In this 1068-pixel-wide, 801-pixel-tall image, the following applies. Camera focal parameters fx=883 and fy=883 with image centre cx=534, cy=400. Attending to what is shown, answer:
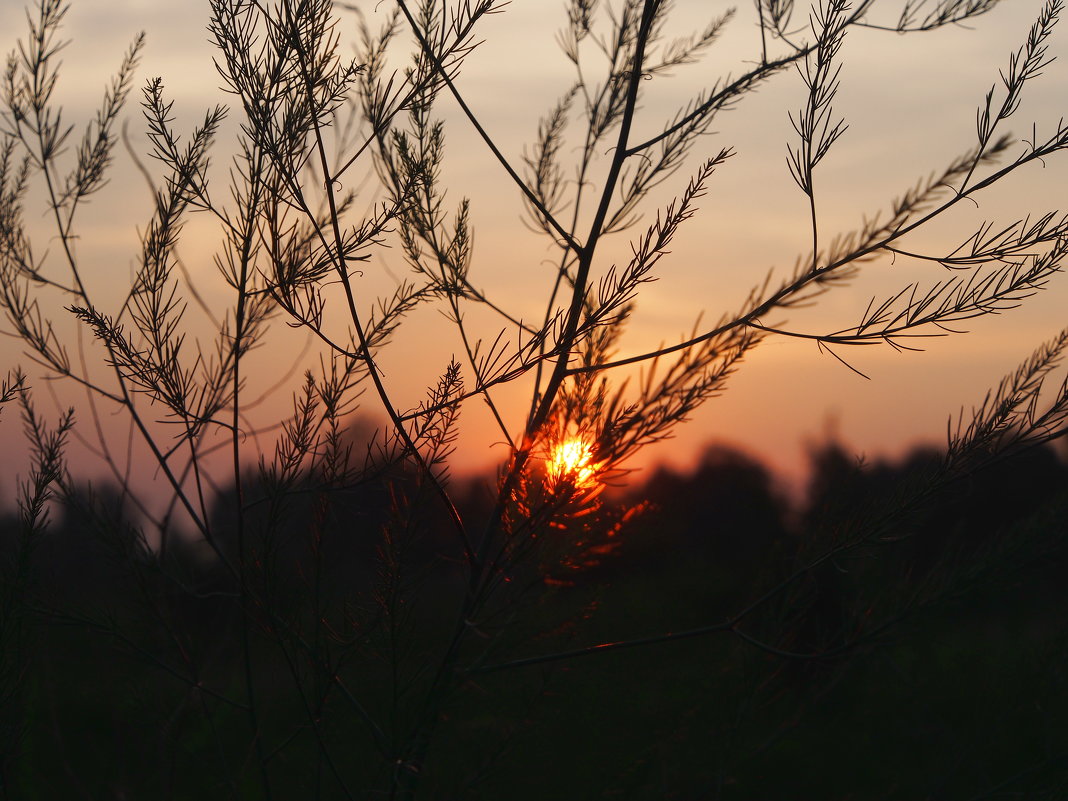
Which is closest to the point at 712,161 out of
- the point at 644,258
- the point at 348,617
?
the point at 644,258

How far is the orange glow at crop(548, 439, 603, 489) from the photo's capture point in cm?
160

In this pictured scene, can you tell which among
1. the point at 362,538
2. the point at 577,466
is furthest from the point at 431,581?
the point at 577,466

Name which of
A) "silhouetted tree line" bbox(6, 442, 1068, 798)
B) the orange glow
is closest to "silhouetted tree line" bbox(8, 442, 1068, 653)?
"silhouetted tree line" bbox(6, 442, 1068, 798)

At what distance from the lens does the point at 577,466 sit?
5.24 feet

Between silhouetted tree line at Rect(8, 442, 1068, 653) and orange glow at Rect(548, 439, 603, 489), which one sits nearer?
orange glow at Rect(548, 439, 603, 489)

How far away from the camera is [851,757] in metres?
5.69

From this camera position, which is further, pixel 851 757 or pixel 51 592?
pixel 851 757

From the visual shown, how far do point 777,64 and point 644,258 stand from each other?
71 cm

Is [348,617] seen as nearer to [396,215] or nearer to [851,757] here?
[396,215]

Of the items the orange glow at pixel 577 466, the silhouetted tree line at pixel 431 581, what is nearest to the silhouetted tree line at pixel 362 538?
the silhouetted tree line at pixel 431 581

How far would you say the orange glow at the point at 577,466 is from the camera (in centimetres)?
160

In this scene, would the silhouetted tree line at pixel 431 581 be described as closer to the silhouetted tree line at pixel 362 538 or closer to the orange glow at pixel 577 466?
the silhouetted tree line at pixel 362 538

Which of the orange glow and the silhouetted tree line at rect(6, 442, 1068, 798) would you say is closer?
the orange glow

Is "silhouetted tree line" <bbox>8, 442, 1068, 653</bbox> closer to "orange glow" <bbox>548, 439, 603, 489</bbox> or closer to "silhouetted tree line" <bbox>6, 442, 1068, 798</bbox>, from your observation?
"silhouetted tree line" <bbox>6, 442, 1068, 798</bbox>
